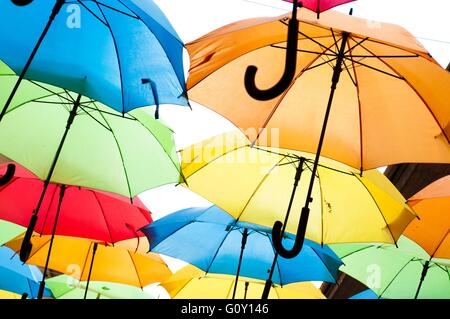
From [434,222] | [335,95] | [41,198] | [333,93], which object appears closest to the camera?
[333,93]

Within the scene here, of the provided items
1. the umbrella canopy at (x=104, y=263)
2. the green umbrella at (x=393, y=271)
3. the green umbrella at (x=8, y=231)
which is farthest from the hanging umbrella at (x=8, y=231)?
the green umbrella at (x=393, y=271)

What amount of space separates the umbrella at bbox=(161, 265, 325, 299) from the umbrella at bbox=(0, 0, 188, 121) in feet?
9.62

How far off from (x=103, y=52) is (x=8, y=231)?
8.29 feet

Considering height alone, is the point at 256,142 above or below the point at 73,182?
above

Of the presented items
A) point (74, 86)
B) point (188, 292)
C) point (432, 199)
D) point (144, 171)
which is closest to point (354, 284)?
point (188, 292)

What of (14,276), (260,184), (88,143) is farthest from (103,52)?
(14,276)

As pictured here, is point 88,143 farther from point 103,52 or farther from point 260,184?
point 260,184

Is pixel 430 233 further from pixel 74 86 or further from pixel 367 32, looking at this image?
pixel 74 86

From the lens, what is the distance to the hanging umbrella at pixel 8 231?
5.01 meters

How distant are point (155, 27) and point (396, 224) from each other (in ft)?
8.77

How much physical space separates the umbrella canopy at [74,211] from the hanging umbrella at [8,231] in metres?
0.03

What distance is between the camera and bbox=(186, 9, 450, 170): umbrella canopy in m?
3.46

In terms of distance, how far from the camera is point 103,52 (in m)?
3.44

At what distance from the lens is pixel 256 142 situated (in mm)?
3885
